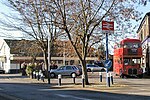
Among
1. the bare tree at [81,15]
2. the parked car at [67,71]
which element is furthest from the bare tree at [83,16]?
the parked car at [67,71]

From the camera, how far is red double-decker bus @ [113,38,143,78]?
130 ft

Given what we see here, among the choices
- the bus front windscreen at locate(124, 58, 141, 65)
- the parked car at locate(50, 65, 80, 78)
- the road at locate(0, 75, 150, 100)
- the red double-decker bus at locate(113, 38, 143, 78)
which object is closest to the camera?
the road at locate(0, 75, 150, 100)

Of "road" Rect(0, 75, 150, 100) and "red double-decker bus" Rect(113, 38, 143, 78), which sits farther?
"red double-decker bus" Rect(113, 38, 143, 78)

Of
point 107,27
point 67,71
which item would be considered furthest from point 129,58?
point 107,27

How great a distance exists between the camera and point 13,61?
81500 millimetres

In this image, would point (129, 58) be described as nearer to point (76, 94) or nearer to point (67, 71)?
point (67, 71)

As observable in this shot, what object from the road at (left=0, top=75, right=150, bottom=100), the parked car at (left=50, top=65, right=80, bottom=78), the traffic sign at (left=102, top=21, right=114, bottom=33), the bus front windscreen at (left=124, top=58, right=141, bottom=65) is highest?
the traffic sign at (left=102, top=21, right=114, bottom=33)

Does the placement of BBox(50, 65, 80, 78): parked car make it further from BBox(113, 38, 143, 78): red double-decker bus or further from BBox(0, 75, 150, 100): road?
BBox(0, 75, 150, 100): road

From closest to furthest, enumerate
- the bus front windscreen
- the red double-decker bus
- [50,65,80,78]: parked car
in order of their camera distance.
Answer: the red double-decker bus, the bus front windscreen, [50,65,80,78]: parked car

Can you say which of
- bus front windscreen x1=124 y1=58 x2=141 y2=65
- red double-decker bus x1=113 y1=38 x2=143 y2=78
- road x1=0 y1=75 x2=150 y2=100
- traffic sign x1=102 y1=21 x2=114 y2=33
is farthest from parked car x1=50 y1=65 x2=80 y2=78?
road x1=0 y1=75 x2=150 y2=100

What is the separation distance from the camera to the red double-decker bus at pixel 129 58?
130 ft

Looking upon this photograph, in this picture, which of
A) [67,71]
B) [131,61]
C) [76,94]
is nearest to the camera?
[76,94]

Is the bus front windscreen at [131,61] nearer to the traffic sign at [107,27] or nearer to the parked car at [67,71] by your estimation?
the parked car at [67,71]

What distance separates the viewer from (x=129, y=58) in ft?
133
